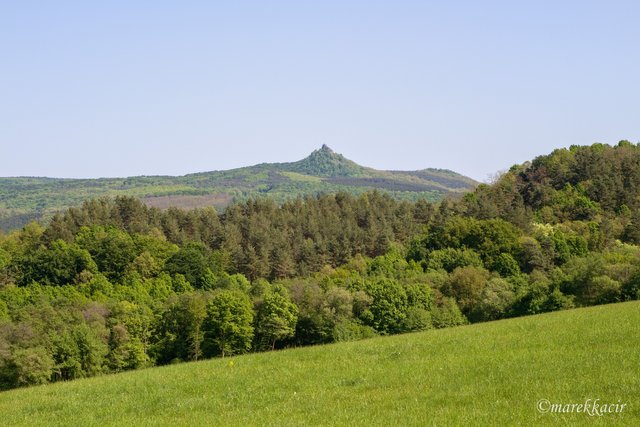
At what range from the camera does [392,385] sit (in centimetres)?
2400

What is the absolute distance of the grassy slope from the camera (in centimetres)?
1975

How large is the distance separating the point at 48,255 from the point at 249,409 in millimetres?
105050

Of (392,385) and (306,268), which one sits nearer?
(392,385)

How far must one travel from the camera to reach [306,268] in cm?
12875

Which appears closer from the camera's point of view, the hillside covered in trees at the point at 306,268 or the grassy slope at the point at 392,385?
the grassy slope at the point at 392,385

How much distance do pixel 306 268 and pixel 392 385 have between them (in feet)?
344

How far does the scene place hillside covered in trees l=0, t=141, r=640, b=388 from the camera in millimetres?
69250

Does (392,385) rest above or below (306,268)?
above

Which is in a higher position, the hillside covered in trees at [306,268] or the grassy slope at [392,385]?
the grassy slope at [392,385]

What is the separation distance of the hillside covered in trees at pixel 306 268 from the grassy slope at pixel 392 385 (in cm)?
3127

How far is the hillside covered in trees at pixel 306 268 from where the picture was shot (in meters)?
69.2

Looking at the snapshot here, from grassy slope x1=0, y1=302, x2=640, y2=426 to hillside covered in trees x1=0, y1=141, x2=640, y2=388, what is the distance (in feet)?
103

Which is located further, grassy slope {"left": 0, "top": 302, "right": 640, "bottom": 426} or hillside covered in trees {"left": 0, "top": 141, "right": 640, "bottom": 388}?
hillside covered in trees {"left": 0, "top": 141, "right": 640, "bottom": 388}

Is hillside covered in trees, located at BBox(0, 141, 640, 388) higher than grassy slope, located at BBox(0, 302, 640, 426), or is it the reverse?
grassy slope, located at BBox(0, 302, 640, 426)
